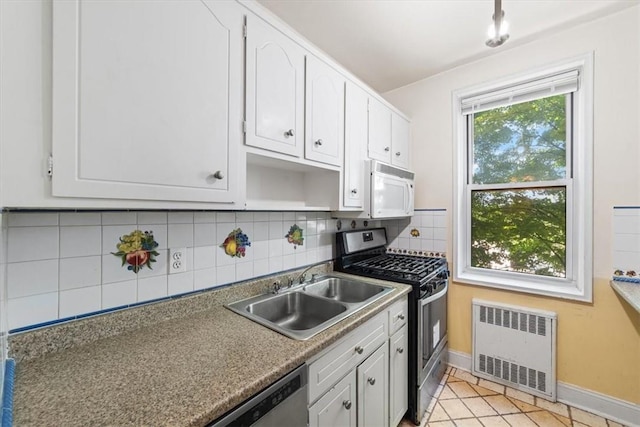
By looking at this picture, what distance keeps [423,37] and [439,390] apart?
2.63 metres

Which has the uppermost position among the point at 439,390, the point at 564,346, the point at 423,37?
the point at 423,37

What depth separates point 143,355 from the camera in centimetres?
89

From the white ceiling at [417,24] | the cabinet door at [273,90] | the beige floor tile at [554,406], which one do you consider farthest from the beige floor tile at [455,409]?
the white ceiling at [417,24]

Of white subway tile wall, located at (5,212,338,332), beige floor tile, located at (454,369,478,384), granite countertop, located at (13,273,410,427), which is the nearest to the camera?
granite countertop, located at (13,273,410,427)

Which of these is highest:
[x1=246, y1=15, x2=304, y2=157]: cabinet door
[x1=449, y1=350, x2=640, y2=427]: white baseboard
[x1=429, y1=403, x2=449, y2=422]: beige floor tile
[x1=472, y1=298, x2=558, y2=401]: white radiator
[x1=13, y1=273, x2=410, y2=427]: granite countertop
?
[x1=246, y1=15, x2=304, y2=157]: cabinet door

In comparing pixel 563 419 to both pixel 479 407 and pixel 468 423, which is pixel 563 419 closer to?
pixel 479 407

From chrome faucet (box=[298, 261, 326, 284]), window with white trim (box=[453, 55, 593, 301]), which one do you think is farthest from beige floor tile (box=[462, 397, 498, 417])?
chrome faucet (box=[298, 261, 326, 284])

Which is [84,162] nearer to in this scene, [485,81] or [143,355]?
[143,355]

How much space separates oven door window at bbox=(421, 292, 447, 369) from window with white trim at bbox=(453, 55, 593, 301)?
0.36 metres

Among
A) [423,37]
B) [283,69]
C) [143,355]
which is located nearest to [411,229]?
[423,37]

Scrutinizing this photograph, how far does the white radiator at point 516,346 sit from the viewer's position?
74.2 inches

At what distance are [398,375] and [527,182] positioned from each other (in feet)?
5.83

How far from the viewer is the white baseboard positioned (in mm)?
1653

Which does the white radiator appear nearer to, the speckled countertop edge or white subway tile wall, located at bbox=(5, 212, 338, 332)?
the speckled countertop edge
